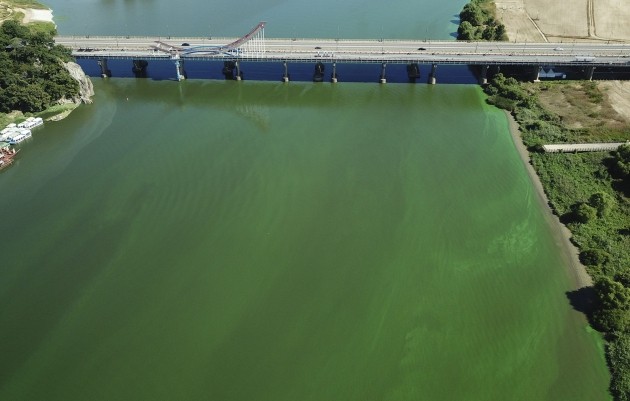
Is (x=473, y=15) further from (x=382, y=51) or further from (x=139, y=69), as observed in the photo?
(x=139, y=69)

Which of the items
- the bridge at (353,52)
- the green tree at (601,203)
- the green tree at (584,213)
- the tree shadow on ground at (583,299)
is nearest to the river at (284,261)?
the tree shadow on ground at (583,299)

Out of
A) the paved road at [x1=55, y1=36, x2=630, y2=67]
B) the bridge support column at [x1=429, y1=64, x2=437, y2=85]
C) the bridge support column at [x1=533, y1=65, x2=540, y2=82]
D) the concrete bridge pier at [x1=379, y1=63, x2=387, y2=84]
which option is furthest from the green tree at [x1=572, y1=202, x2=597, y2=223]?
the concrete bridge pier at [x1=379, y1=63, x2=387, y2=84]

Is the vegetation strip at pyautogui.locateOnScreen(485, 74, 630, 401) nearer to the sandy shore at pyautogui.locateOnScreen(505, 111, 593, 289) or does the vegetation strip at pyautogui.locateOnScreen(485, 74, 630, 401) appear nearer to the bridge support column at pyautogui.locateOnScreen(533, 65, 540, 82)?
the sandy shore at pyautogui.locateOnScreen(505, 111, 593, 289)

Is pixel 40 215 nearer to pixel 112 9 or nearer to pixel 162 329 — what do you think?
pixel 162 329

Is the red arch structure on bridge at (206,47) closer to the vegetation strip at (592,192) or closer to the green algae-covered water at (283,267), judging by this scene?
the green algae-covered water at (283,267)

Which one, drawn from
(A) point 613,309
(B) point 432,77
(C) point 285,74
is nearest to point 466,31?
(B) point 432,77

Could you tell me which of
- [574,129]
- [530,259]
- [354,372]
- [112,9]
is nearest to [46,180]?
[354,372]
